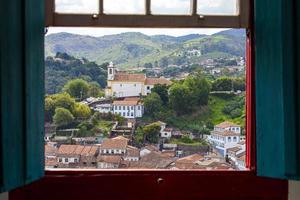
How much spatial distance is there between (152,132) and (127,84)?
29 cm

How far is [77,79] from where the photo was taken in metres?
2.98

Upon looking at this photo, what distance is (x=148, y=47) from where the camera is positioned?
3018 millimetres

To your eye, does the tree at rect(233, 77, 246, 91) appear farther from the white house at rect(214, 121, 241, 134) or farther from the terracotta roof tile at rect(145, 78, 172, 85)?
the terracotta roof tile at rect(145, 78, 172, 85)

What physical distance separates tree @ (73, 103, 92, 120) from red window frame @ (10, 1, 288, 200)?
11.5 inches

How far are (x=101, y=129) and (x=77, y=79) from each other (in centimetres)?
30

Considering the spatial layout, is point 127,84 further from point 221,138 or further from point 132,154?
point 221,138

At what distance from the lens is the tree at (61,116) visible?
296 cm

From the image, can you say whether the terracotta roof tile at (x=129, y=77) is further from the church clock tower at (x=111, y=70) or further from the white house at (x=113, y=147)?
the white house at (x=113, y=147)

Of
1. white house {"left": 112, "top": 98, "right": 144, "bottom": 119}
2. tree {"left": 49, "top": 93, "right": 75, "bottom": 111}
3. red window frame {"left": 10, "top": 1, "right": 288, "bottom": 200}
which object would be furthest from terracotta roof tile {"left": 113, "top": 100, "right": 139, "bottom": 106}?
red window frame {"left": 10, "top": 1, "right": 288, "bottom": 200}

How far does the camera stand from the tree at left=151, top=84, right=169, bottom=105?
9.82 feet
